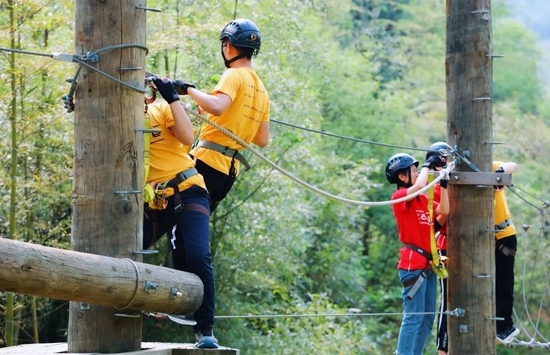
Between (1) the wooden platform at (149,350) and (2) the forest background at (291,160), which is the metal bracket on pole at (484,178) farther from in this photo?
(1) the wooden platform at (149,350)

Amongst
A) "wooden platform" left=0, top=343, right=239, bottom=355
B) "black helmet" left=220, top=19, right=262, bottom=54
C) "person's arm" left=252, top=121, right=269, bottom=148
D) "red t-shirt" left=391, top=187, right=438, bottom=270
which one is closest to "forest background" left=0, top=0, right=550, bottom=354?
"red t-shirt" left=391, top=187, right=438, bottom=270

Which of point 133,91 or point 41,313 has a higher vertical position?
point 133,91

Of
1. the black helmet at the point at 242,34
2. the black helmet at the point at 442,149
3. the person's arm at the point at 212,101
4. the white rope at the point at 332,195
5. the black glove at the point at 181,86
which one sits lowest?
the white rope at the point at 332,195

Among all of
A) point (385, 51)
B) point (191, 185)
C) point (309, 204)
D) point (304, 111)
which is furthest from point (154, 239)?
point (385, 51)

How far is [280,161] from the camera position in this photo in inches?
614

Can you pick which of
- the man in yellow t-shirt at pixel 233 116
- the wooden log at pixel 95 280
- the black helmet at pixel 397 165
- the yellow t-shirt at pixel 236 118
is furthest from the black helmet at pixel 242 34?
the black helmet at pixel 397 165

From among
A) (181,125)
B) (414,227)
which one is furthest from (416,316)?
(181,125)

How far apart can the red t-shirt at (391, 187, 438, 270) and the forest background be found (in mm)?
452

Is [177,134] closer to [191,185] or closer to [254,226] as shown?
[191,185]

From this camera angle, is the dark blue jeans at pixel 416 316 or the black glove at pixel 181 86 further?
the dark blue jeans at pixel 416 316

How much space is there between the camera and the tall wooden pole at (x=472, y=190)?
284 inches

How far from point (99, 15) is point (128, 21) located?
0.13m

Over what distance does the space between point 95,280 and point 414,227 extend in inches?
132

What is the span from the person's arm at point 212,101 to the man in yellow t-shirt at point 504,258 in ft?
11.0
